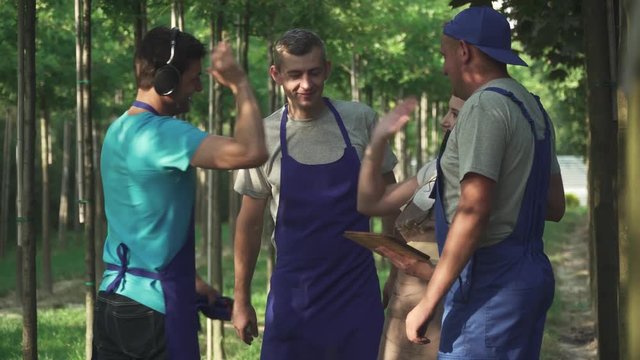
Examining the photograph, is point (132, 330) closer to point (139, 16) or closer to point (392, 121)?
point (392, 121)

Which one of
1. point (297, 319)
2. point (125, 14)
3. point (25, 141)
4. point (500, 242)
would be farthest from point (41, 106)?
point (500, 242)

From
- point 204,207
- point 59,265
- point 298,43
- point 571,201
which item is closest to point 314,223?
point 298,43

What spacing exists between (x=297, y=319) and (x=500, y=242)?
136cm

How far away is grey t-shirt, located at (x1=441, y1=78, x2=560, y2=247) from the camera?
3.36 meters

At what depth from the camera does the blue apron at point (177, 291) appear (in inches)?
150

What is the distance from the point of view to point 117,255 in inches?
152

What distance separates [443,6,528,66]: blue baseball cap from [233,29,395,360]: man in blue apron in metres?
1.01

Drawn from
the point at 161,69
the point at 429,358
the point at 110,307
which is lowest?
the point at 429,358

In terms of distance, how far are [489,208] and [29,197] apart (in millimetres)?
4587

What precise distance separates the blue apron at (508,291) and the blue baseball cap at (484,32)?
18 cm

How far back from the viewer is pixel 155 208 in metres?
3.78

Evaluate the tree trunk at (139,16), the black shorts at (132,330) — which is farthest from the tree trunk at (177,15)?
the black shorts at (132,330)

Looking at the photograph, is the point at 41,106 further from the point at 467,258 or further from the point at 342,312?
the point at 467,258

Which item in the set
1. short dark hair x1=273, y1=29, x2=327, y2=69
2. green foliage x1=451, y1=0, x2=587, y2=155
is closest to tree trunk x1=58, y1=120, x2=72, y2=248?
green foliage x1=451, y1=0, x2=587, y2=155
